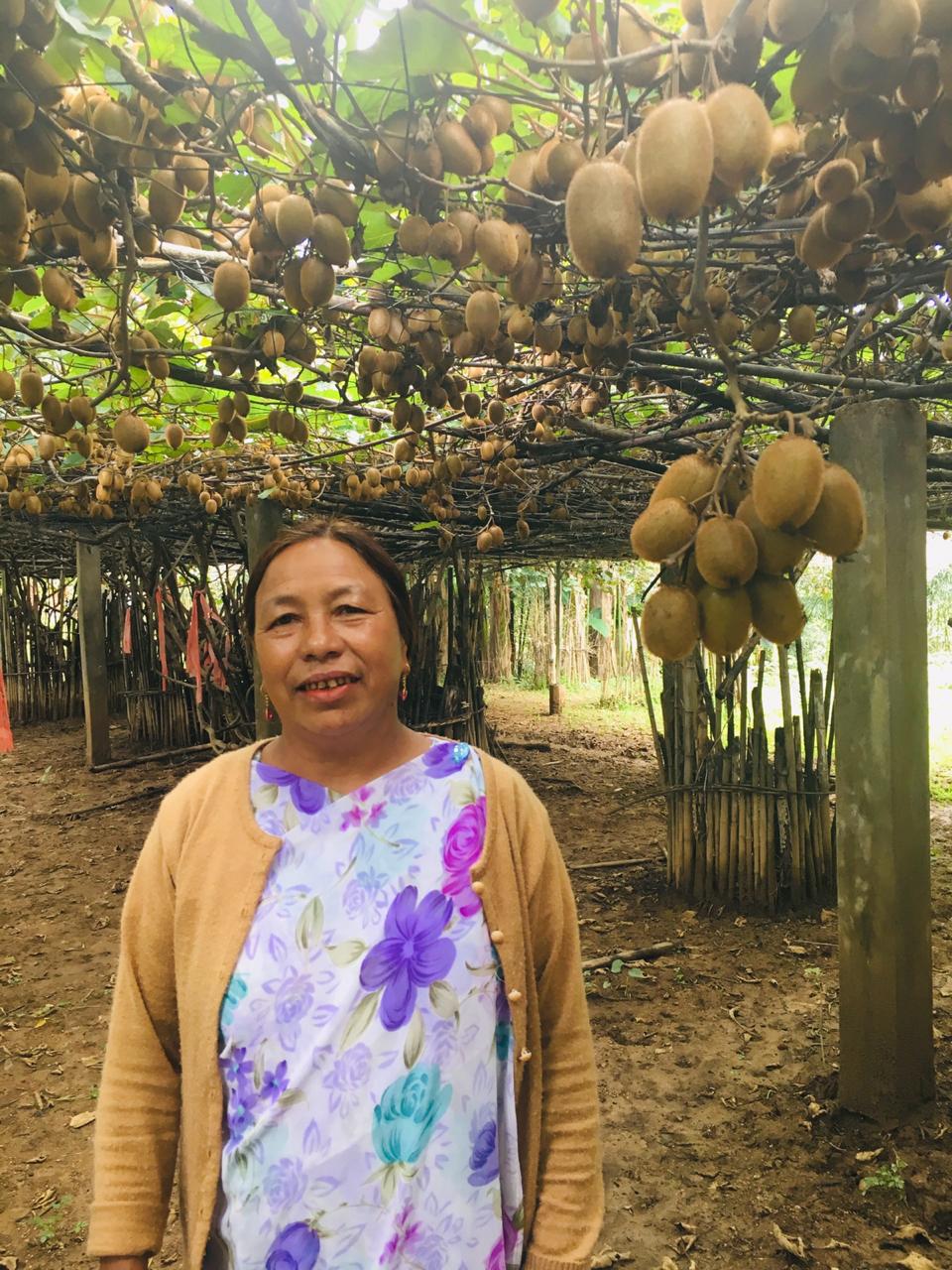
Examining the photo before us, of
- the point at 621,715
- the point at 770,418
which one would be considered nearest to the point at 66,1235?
the point at 770,418

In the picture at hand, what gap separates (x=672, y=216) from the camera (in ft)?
2.81

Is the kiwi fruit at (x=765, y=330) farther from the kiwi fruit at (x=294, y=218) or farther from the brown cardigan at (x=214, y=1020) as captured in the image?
the brown cardigan at (x=214, y=1020)

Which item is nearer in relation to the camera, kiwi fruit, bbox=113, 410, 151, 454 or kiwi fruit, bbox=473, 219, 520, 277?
kiwi fruit, bbox=473, 219, 520, 277

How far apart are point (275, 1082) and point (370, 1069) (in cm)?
12

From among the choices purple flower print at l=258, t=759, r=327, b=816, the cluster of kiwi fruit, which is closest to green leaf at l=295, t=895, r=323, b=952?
purple flower print at l=258, t=759, r=327, b=816

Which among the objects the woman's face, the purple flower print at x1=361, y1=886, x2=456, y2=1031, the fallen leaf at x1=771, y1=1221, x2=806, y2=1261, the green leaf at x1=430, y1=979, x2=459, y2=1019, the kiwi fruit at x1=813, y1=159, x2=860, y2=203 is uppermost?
the kiwi fruit at x1=813, y1=159, x2=860, y2=203

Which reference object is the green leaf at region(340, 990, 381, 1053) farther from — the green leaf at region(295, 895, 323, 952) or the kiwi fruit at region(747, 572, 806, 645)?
the kiwi fruit at region(747, 572, 806, 645)

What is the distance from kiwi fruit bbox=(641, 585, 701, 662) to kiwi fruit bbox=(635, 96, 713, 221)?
400 millimetres

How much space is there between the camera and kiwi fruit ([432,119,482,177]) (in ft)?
4.47

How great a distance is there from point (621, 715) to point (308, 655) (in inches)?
448

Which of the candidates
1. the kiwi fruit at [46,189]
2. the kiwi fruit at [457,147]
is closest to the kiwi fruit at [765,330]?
the kiwi fruit at [457,147]

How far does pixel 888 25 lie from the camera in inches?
29.9

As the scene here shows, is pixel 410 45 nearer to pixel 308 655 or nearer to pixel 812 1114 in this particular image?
pixel 308 655

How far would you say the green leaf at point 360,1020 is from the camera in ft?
3.77
